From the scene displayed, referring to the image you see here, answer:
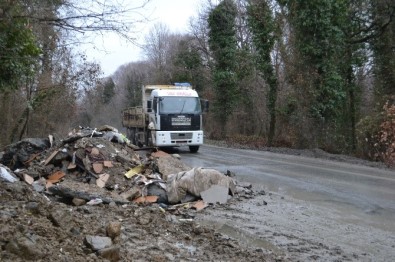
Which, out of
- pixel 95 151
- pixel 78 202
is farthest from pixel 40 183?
pixel 78 202

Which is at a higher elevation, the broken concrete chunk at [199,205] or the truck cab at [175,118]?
the truck cab at [175,118]

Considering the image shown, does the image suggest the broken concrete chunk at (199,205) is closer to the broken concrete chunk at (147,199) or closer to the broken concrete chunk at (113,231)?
the broken concrete chunk at (147,199)

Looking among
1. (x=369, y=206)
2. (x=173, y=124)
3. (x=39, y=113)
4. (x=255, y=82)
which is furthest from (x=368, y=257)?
(x=255, y=82)

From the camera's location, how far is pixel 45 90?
25.2 m

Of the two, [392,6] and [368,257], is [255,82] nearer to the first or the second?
[392,6]

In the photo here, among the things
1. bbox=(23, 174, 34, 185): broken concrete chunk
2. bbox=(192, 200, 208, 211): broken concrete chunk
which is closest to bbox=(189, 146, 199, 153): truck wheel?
bbox=(23, 174, 34, 185): broken concrete chunk

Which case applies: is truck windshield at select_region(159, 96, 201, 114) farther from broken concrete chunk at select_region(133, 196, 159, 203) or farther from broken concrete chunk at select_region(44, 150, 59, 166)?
broken concrete chunk at select_region(133, 196, 159, 203)

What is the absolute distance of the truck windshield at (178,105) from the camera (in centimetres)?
2292

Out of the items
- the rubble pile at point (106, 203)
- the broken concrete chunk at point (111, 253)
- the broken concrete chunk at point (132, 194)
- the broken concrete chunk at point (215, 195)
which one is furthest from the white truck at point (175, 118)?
the broken concrete chunk at point (111, 253)

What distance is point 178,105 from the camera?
23.2m

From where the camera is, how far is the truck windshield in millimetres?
22922

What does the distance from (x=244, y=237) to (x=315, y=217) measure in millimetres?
2050

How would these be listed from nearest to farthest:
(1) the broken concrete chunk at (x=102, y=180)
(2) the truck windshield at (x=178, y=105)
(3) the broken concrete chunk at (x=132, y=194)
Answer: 1. (3) the broken concrete chunk at (x=132, y=194)
2. (1) the broken concrete chunk at (x=102, y=180)
3. (2) the truck windshield at (x=178, y=105)

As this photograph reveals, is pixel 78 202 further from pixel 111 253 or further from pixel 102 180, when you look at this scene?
pixel 111 253
